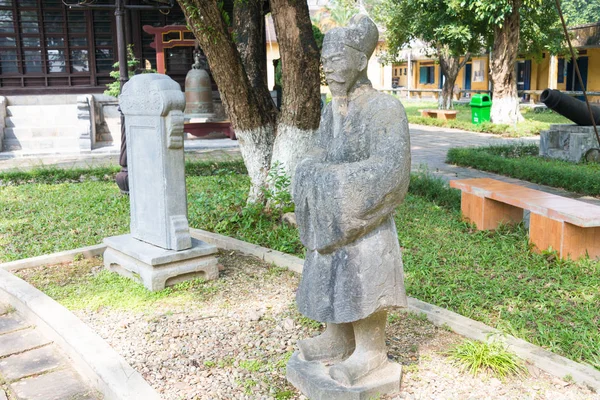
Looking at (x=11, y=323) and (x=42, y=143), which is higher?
(x=42, y=143)

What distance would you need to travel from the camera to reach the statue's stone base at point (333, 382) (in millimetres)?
2992

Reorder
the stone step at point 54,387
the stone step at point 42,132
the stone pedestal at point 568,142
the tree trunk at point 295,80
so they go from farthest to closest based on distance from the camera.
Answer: the stone step at point 42,132 → the stone pedestal at point 568,142 → the tree trunk at point 295,80 → the stone step at point 54,387

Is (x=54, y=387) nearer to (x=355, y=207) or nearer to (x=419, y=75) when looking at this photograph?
(x=355, y=207)

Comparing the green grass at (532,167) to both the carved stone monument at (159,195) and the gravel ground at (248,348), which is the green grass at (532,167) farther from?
the carved stone monument at (159,195)

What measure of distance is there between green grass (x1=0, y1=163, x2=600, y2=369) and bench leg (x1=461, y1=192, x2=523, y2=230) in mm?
123

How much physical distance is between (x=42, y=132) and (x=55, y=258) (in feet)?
32.7

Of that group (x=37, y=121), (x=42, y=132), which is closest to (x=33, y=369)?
(x=42, y=132)

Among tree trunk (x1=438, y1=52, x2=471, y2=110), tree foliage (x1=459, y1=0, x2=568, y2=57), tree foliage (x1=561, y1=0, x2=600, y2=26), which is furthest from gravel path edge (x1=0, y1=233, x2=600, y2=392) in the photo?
tree foliage (x1=561, y1=0, x2=600, y2=26)

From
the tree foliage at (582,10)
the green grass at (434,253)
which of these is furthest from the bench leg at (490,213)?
the tree foliage at (582,10)

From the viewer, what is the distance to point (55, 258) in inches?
225

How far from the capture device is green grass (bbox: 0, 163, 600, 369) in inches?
163

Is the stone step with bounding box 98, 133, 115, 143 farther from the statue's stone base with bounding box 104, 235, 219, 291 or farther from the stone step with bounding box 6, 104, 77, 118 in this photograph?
the statue's stone base with bounding box 104, 235, 219, 291

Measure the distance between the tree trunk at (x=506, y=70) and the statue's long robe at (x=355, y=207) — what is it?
15610 millimetres

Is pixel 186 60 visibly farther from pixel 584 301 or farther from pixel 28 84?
pixel 584 301
